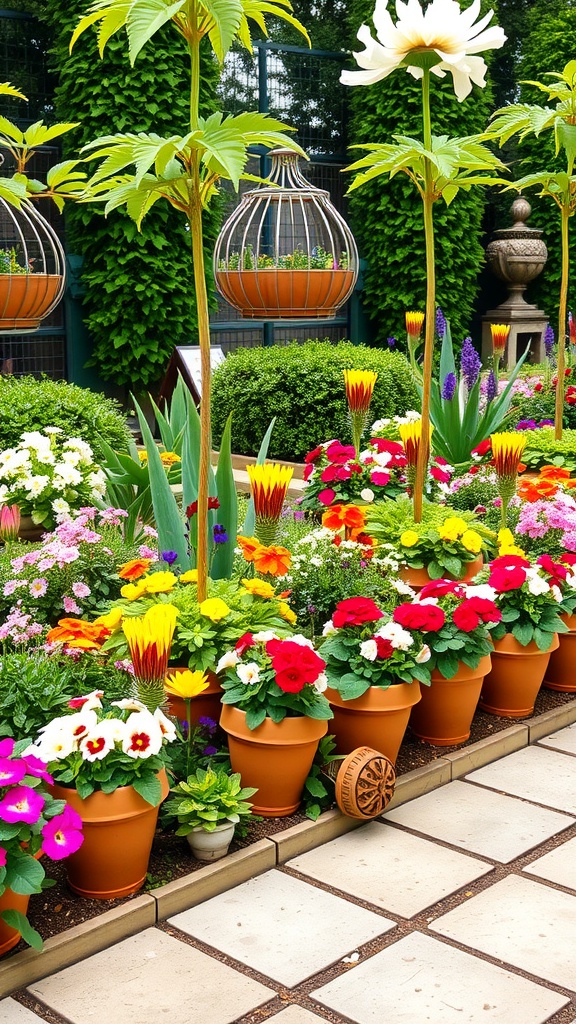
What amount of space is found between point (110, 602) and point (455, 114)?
7229mm

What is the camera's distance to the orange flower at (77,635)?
2.37 m

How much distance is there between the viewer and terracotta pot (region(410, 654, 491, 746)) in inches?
106

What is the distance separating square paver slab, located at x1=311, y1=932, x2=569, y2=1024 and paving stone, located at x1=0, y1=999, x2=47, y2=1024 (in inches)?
18.5

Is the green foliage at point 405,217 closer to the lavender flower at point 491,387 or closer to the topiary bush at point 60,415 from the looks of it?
the lavender flower at point 491,387

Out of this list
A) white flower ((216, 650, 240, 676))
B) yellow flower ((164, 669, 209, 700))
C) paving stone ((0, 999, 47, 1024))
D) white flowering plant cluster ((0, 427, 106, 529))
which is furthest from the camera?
white flowering plant cluster ((0, 427, 106, 529))

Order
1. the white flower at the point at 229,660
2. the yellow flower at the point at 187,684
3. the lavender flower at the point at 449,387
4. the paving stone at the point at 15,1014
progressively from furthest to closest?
the lavender flower at the point at 449,387 < the white flower at the point at 229,660 < the yellow flower at the point at 187,684 < the paving stone at the point at 15,1014

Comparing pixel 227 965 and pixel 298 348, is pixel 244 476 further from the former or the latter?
pixel 227 965

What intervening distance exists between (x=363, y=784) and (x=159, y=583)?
707mm

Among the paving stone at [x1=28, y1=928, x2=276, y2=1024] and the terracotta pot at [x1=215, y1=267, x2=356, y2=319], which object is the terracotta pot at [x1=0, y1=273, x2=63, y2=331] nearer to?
the terracotta pot at [x1=215, y1=267, x2=356, y2=319]

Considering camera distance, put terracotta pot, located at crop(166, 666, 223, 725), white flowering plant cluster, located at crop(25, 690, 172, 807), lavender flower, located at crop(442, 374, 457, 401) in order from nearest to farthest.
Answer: white flowering plant cluster, located at crop(25, 690, 172, 807) < terracotta pot, located at crop(166, 666, 223, 725) < lavender flower, located at crop(442, 374, 457, 401)

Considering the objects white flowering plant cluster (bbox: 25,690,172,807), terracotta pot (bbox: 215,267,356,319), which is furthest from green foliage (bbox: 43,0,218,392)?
white flowering plant cluster (bbox: 25,690,172,807)

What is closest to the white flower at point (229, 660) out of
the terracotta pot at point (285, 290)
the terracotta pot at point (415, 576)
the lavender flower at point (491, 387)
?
the terracotta pot at point (415, 576)

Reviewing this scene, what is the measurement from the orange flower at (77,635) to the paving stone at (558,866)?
1077mm

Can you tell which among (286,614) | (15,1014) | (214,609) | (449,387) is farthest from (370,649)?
(449,387)
